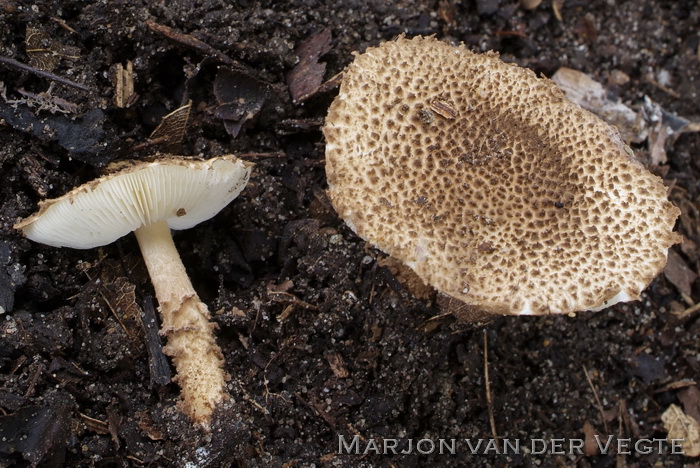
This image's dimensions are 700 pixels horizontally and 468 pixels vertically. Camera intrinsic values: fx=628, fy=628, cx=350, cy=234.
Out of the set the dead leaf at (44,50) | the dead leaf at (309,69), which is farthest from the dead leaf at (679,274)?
the dead leaf at (44,50)

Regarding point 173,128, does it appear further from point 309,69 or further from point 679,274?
point 679,274

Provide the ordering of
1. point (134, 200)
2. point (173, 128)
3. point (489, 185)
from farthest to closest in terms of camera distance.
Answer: point (173, 128) < point (489, 185) < point (134, 200)

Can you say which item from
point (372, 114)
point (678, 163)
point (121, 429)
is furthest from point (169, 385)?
point (678, 163)

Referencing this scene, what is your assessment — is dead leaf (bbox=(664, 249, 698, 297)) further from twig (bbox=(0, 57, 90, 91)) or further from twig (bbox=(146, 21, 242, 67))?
twig (bbox=(0, 57, 90, 91))

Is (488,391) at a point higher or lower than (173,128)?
lower

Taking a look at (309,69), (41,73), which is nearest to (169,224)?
(41,73)

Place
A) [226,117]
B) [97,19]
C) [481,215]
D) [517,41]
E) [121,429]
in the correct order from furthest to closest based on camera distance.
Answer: [517,41], [226,117], [97,19], [121,429], [481,215]

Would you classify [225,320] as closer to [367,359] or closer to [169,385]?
[169,385]
